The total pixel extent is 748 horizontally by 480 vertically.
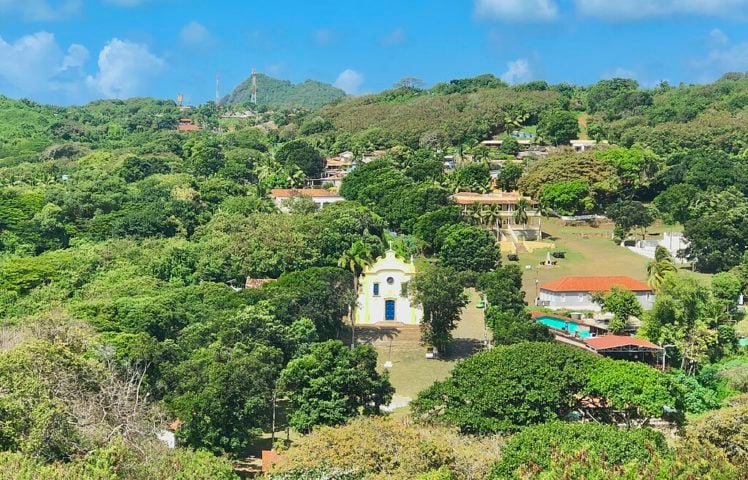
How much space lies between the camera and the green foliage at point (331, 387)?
24.2 metres

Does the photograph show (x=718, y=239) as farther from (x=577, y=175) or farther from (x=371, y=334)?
(x=371, y=334)

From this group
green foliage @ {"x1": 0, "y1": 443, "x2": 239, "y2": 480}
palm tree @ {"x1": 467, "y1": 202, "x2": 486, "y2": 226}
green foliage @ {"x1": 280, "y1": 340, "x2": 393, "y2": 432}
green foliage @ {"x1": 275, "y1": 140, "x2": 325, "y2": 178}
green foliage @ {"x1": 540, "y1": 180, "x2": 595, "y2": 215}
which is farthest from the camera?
green foliage @ {"x1": 275, "y1": 140, "x2": 325, "y2": 178}

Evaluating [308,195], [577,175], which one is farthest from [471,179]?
[308,195]

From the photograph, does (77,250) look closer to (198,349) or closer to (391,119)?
(198,349)

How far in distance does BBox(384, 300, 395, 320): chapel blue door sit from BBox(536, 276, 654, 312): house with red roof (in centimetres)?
821

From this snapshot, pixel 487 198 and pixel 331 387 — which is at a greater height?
pixel 487 198

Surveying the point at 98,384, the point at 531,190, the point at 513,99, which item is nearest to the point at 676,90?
the point at 513,99

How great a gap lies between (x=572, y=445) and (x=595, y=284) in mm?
23145

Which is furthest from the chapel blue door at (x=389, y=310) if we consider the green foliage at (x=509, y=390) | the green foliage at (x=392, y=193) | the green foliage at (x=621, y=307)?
the green foliage at (x=392, y=193)

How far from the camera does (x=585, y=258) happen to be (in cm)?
4975

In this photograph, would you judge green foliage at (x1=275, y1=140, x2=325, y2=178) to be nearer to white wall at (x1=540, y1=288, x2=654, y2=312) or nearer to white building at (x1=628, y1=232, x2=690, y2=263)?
white building at (x1=628, y1=232, x2=690, y2=263)

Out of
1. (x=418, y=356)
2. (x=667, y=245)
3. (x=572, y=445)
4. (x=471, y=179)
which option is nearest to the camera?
(x=572, y=445)

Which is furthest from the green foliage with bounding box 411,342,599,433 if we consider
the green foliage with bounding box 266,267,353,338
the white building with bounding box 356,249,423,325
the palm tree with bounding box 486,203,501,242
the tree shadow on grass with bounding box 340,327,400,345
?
the palm tree with bounding box 486,203,501,242

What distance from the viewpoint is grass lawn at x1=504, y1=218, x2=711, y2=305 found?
150 feet
